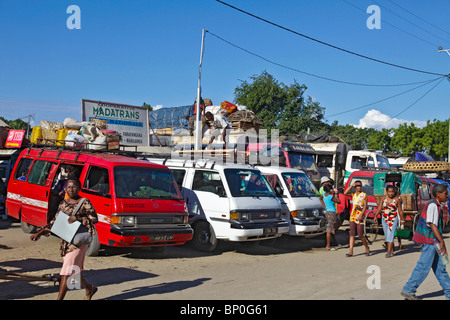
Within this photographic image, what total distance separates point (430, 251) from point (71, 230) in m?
4.88

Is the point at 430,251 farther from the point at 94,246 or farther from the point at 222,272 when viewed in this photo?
the point at 94,246

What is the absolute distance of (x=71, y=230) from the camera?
5.64 m

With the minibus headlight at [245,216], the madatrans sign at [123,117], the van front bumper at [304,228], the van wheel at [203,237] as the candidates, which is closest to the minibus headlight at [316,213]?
the van front bumper at [304,228]

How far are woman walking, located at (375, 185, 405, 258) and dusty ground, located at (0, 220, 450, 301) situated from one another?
52 cm

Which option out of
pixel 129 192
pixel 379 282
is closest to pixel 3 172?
pixel 129 192

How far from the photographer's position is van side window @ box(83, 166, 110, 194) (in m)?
9.36

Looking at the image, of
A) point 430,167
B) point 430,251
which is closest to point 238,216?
point 430,251

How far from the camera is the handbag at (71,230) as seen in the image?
5.63 metres

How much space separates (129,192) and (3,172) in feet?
31.2

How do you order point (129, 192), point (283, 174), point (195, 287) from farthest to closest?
point (283, 174)
point (129, 192)
point (195, 287)

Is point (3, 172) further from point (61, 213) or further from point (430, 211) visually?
point (430, 211)

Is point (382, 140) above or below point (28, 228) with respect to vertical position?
above

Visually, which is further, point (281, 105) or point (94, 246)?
point (281, 105)

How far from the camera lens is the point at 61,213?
5750mm
